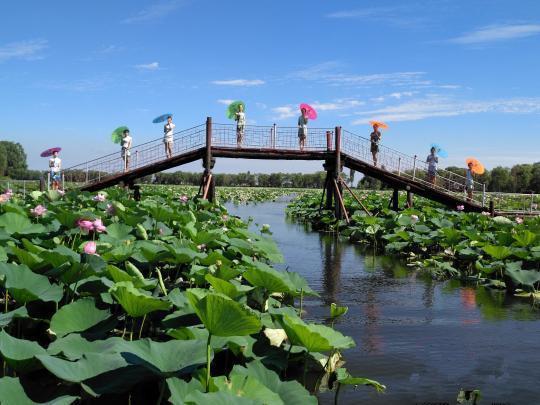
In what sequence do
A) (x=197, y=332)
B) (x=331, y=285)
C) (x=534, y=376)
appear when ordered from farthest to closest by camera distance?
(x=331, y=285)
(x=534, y=376)
(x=197, y=332)

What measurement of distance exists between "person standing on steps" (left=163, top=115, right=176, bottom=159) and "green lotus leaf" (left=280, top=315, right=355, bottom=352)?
12056 mm

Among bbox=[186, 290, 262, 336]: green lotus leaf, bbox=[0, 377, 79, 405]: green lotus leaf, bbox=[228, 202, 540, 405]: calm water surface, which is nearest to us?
bbox=[0, 377, 79, 405]: green lotus leaf

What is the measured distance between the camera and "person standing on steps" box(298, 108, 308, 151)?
1463cm

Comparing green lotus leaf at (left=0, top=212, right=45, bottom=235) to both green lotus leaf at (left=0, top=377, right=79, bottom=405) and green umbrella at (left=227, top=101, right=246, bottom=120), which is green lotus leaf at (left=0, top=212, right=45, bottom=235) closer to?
green lotus leaf at (left=0, top=377, right=79, bottom=405)

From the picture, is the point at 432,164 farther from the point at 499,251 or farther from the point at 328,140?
the point at 499,251

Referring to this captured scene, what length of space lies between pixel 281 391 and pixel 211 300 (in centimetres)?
68

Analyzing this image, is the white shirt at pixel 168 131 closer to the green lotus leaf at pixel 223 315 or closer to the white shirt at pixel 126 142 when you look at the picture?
the white shirt at pixel 126 142

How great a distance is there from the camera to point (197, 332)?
2670 millimetres

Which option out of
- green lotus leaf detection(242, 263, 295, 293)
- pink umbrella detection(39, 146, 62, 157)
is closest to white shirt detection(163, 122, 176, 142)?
pink umbrella detection(39, 146, 62, 157)

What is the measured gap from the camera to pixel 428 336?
508 centimetres

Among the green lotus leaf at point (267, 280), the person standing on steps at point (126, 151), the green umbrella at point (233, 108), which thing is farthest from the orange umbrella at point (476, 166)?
the green lotus leaf at point (267, 280)

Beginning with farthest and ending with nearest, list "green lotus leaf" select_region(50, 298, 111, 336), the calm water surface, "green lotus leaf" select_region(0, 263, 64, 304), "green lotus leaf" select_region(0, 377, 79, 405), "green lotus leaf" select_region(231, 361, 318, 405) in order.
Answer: the calm water surface < "green lotus leaf" select_region(0, 263, 64, 304) < "green lotus leaf" select_region(50, 298, 111, 336) < "green lotus leaf" select_region(231, 361, 318, 405) < "green lotus leaf" select_region(0, 377, 79, 405)

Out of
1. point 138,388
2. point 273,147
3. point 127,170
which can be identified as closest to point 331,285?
point 138,388

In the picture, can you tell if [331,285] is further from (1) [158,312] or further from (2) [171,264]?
(1) [158,312]
